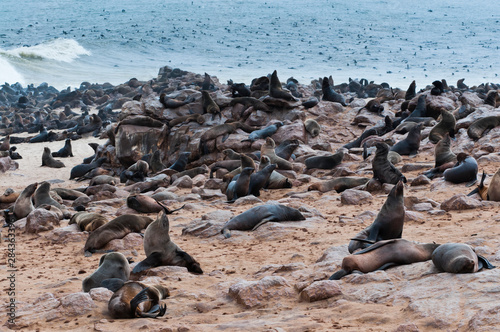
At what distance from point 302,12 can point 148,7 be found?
23.5m

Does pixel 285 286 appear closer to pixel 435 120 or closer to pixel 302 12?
pixel 435 120

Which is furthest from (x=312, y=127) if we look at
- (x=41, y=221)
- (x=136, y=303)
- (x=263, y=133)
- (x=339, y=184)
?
(x=136, y=303)

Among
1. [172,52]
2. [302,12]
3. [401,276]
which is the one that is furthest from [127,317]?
[302,12]

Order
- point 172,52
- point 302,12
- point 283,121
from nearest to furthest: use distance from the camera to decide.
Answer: point 283,121
point 172,52
point 302,12

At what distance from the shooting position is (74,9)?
88375mm

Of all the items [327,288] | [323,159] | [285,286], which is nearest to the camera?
[327,288]

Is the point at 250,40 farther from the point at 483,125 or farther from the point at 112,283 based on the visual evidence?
the point at 112,283

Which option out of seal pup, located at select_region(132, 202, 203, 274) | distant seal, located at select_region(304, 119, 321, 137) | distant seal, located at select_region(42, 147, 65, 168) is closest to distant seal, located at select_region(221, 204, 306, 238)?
seal pup, located at select_region(132, 202, 203, 274)

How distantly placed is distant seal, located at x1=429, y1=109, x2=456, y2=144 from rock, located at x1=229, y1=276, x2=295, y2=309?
348 inches

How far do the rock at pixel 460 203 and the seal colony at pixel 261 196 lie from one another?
7 centimetres

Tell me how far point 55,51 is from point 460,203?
52.4 m

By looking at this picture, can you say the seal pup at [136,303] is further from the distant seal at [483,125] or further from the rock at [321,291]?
the distant seal at [483,125]

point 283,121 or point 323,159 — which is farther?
point 283,121

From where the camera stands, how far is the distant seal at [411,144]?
12.3m
